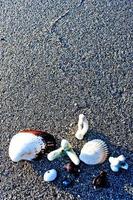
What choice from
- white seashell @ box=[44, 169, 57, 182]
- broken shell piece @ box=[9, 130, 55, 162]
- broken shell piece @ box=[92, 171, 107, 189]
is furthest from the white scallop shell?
broken shell piece @ box=[92, 171, 107, 189]

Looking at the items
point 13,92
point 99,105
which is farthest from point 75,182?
point 13,92

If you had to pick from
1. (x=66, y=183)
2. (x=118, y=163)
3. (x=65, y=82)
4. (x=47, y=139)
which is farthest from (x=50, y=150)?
(x=65, y=82)

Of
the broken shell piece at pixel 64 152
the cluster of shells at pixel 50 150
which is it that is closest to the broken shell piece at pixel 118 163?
the cluster of shells at pixel 50 150

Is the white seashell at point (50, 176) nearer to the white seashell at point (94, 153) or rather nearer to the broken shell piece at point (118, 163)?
the white seashell at point (94, 153)

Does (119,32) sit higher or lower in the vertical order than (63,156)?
higher

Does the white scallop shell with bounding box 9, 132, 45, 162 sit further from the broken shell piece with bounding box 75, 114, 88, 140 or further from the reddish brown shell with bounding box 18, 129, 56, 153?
the broken shell piece with bounding box 75, 114, 88, 140

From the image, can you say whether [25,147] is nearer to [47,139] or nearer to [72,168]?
[47,139]

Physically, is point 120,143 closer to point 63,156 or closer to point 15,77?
point 63,156
